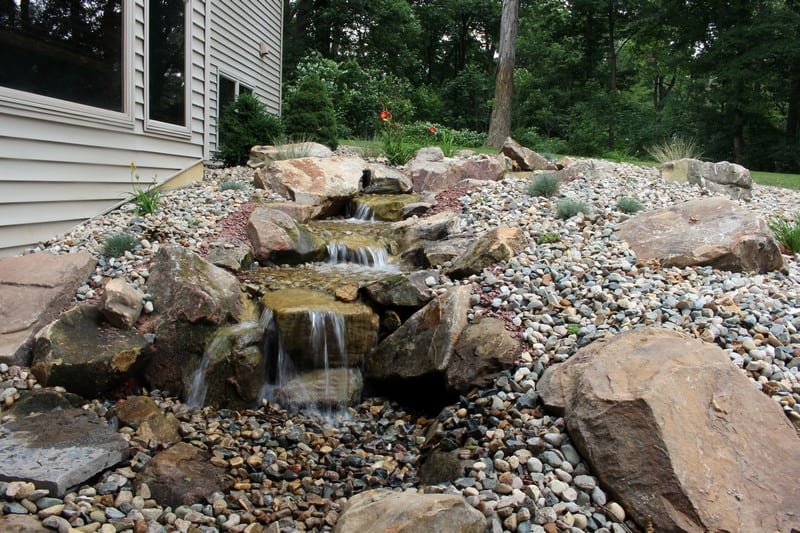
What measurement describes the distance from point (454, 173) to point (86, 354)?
5352 millimetres

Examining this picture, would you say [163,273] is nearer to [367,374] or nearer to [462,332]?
[367,374]

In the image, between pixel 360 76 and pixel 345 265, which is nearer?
pixel 345 265

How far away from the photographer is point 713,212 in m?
4.44

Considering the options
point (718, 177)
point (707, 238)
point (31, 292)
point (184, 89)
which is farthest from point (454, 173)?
point (31, 292)

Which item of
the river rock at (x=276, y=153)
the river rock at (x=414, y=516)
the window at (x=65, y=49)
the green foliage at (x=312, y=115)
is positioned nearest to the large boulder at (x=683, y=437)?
the river rock at (x=414, y=516)

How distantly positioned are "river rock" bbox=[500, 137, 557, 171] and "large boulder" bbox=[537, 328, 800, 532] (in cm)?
571

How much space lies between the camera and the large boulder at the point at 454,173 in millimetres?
7508

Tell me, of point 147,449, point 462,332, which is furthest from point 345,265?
point 147,449

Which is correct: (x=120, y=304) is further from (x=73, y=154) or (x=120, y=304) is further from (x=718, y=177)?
(x=718, y=177)

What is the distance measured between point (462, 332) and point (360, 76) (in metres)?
14.0

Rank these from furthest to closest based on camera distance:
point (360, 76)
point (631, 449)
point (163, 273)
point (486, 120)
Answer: point (486, 120)
point (360, 76)
point (163, 273)
point (631, 449)

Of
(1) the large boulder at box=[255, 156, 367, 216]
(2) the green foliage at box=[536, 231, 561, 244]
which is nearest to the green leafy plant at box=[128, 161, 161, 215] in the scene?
(1) the large boulder at box=[255, 156, 367, 216]

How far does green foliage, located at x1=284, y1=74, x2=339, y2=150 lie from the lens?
9.66m

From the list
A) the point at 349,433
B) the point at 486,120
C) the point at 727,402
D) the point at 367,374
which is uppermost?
the point at 486,120
